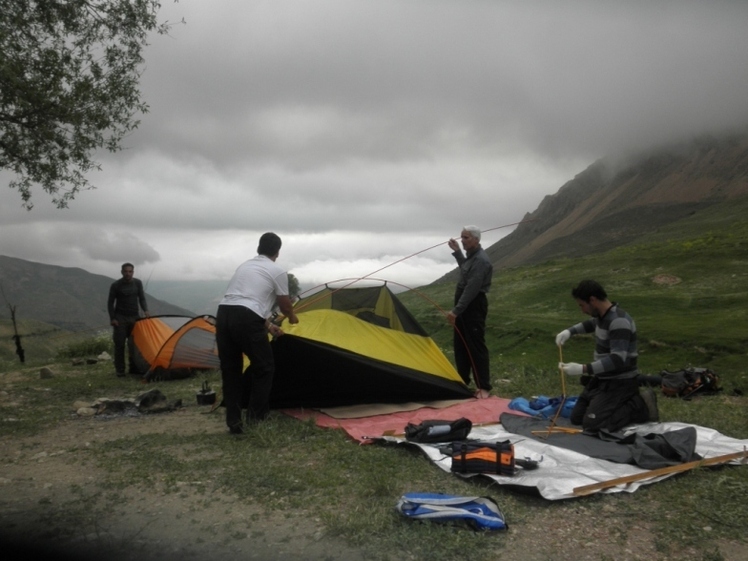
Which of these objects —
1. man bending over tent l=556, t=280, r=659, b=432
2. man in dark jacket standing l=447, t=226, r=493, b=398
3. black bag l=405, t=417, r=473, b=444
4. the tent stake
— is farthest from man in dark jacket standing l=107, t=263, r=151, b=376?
the tent stake

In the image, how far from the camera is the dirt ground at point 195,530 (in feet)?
13.0

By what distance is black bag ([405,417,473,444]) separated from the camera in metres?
6.38

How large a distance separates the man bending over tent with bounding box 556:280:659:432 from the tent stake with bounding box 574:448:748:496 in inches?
52.7

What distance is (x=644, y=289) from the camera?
24.4 meters

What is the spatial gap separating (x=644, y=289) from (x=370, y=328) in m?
18.8

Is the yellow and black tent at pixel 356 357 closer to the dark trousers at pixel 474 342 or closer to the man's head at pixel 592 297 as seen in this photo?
the dark trousers at pixel 474 342

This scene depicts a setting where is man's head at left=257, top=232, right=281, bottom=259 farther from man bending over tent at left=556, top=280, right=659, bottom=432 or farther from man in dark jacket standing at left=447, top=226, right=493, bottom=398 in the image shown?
man bending over tent at left=556, top=280, right=659, bottom=432

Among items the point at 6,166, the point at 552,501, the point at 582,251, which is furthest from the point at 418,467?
the point at 582,251

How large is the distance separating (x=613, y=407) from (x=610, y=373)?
36cm

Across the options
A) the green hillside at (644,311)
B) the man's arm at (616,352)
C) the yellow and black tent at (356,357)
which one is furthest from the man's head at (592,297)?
A: the green hillside at (644,311)

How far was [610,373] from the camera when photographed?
6.88 metres

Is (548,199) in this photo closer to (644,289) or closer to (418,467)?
(644,289)

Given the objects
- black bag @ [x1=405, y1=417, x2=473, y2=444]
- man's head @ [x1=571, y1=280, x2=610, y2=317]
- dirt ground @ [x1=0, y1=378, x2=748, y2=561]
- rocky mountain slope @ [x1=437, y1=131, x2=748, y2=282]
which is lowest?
dirt ground @ [x1=0, y1=378, x2=748, y2=561]

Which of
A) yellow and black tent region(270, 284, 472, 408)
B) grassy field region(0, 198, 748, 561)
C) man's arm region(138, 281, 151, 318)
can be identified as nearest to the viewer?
grassy field region(0, 198, 748, 561)
